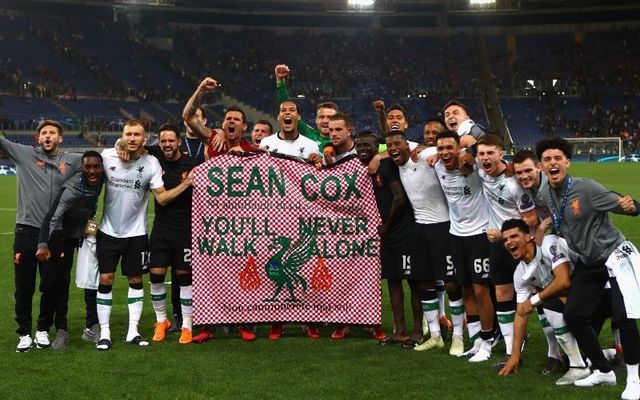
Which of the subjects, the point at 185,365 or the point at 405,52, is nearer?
the point at 185,365

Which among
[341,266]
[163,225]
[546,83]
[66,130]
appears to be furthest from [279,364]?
[546,83]

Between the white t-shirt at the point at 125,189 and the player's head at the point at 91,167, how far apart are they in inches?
6.7

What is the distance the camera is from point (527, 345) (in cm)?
748

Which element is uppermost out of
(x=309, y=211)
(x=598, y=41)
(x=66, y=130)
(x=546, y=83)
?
(x=598, y=41)

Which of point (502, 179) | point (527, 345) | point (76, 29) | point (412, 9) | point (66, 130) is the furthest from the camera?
point (412, 9)

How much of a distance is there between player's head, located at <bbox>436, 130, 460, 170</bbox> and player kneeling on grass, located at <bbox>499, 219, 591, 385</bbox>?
906 millimetres

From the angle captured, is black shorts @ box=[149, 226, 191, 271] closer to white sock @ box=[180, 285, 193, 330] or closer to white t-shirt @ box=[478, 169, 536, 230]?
white sock @ box=[180, 285, 193, 330]

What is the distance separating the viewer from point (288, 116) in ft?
26.9

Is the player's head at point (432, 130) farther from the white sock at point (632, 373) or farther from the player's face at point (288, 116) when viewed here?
the white sock at point (632, 373)

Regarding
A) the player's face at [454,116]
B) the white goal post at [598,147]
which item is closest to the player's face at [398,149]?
the player's face at [454,116]

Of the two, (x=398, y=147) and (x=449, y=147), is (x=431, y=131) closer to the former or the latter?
(x=398, y=147)

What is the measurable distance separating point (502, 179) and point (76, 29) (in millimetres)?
53013

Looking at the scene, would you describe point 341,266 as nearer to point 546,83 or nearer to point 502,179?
point 502,179

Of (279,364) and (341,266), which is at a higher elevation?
(341,266)
